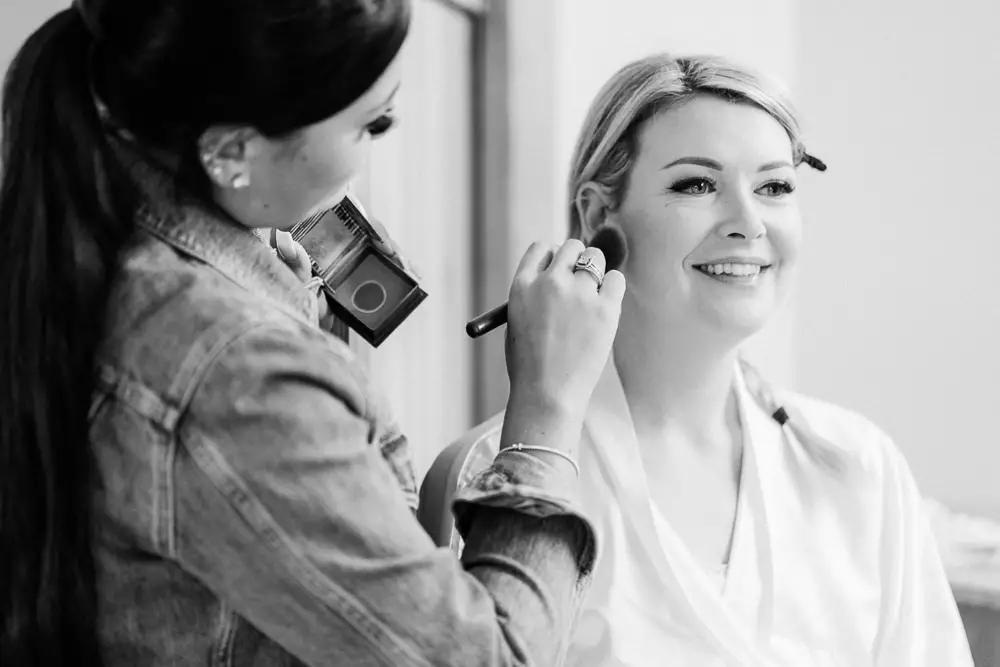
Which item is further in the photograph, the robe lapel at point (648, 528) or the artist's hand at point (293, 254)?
the robe lapel at point (648, 528)

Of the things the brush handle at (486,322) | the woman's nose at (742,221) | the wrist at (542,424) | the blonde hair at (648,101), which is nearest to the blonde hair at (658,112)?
the blonde hair at (648,101)

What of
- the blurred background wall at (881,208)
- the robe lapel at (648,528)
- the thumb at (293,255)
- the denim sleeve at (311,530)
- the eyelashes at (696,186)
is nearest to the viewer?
the denim sleeve at (311,530)

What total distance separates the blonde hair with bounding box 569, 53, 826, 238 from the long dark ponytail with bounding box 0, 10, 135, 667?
25.6 inches

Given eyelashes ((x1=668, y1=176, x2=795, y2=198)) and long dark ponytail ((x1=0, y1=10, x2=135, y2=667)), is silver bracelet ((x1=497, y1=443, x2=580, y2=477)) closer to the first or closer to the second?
long dark ponytail ((x1=0, y1=10, x2=135, y2=667))

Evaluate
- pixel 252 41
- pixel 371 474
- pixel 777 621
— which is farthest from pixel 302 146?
pixel 777 621

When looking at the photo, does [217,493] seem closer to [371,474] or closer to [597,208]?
[371,474]

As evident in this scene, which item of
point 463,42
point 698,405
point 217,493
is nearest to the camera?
point 217,493

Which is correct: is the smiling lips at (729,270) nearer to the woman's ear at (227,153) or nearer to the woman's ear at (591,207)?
the woman's ear at (591,207)

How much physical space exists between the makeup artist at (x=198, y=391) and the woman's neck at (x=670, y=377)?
0.54 m

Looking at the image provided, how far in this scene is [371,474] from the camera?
Result: 0.56 meters

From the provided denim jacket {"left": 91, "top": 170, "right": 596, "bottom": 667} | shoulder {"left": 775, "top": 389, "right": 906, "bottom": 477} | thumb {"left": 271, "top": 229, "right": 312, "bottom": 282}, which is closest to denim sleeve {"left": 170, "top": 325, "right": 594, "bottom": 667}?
denim jacket {"left": 91, "top": 170, "right": 596, "bottom": 667}

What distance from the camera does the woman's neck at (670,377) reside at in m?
1.11

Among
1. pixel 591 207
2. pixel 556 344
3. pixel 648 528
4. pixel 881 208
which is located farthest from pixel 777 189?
pixel 881 208

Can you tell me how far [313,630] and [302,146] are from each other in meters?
0.25
